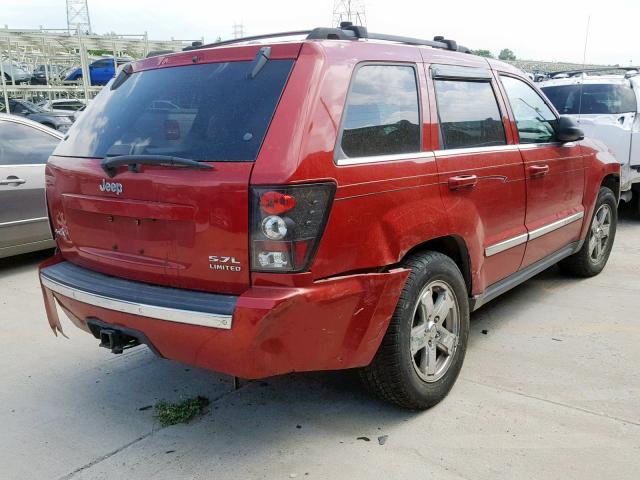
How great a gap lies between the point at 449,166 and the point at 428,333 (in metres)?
0.88

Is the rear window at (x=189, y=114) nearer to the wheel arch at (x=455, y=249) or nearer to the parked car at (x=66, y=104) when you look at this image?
the wheel arch at (x=455, y=249)

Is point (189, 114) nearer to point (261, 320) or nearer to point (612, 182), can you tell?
point (261, 320)

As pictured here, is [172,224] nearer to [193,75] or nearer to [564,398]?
[193,75]

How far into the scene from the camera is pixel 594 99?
8.07m

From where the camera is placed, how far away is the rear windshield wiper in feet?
8.35

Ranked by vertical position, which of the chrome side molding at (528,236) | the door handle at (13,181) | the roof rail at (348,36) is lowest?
the chrome side molding at (528,236)

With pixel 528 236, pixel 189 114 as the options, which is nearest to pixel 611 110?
pixel 528 236

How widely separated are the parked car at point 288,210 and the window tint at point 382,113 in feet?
0.03

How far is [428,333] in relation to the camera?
3.12 meters

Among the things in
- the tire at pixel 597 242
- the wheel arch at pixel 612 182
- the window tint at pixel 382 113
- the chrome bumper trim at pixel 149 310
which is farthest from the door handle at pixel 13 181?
the wheel arch at pixel 612 182

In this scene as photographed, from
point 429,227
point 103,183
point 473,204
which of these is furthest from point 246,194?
point 473,204

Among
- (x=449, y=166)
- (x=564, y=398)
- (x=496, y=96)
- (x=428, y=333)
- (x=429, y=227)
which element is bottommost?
(x=564, y=398)

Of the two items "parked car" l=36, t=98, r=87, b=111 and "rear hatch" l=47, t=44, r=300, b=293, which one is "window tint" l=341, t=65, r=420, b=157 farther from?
"parked car" l=36, t=98, r=87, b=111

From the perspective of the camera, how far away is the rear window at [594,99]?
7.76 metres
